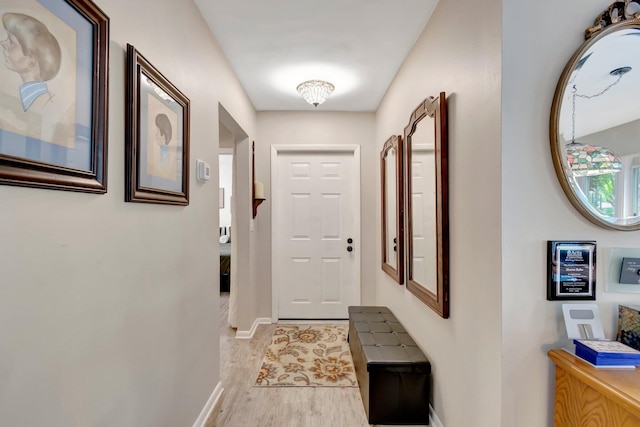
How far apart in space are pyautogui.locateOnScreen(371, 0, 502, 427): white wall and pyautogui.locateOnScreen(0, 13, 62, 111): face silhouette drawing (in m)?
1.43

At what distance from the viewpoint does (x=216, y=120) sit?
2.21 metres

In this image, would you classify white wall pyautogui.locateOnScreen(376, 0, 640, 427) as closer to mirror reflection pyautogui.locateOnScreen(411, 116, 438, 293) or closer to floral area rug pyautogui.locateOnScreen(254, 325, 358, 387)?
mirror reflection pyautogui.locateOnScreen(411, 116, 438, 293)

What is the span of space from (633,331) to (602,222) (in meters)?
0.41

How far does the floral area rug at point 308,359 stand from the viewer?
2461 mm

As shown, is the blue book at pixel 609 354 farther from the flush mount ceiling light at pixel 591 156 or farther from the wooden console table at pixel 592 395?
the flush mount ceiling light at pixel 591 156

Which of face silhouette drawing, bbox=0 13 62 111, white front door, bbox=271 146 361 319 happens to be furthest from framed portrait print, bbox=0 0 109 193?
white front door, bbox=271 146 361 319

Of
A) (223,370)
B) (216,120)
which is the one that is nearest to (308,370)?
(223,370)

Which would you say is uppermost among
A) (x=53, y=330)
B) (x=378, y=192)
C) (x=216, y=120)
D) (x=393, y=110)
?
(x=393, y=110)

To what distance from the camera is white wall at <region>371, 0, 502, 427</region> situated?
1250 mm

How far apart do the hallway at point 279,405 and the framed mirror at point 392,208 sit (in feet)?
3.25

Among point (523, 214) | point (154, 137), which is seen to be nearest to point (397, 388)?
point (523, 214)

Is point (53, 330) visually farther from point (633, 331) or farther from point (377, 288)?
point (377, 288)

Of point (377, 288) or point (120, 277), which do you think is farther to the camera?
point (377, 288)

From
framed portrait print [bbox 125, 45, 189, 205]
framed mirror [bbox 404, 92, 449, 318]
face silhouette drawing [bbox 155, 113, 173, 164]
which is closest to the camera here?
framed portrait print [bbox 125, 45, 189, 205]
